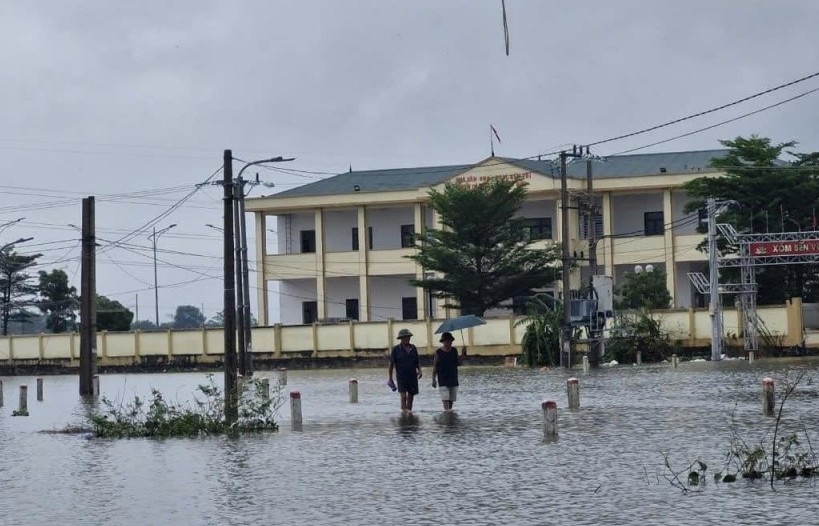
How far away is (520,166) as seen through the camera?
265ft

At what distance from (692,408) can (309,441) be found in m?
8.13

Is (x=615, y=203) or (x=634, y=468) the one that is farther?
(x=615, y=203)

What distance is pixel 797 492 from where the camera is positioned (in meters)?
14.7

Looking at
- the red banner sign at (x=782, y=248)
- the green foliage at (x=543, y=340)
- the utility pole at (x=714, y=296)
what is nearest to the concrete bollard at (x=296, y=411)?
the utility pole at (x=714, y=296)

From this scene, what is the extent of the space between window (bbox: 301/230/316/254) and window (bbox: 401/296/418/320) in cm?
652

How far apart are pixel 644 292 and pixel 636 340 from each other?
13.4 m

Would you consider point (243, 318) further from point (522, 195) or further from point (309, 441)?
point (309, 441)

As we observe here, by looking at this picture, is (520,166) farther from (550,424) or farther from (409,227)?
(550,424)

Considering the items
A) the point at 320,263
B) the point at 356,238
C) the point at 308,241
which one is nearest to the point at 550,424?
the point at 320,263

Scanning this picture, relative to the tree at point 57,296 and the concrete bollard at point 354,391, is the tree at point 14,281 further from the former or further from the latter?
the concrete bollard at point 354,391

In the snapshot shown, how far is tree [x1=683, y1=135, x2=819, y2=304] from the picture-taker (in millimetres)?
66562

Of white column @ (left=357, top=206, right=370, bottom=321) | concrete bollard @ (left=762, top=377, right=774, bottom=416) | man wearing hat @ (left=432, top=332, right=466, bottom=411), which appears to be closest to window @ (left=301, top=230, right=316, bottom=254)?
white column @ (left=357, top=206, right=370, bottom=321)

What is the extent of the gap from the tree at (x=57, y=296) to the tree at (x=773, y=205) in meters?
47.8

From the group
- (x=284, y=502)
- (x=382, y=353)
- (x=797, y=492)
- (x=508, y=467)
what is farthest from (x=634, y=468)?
(x=382, y=353)
